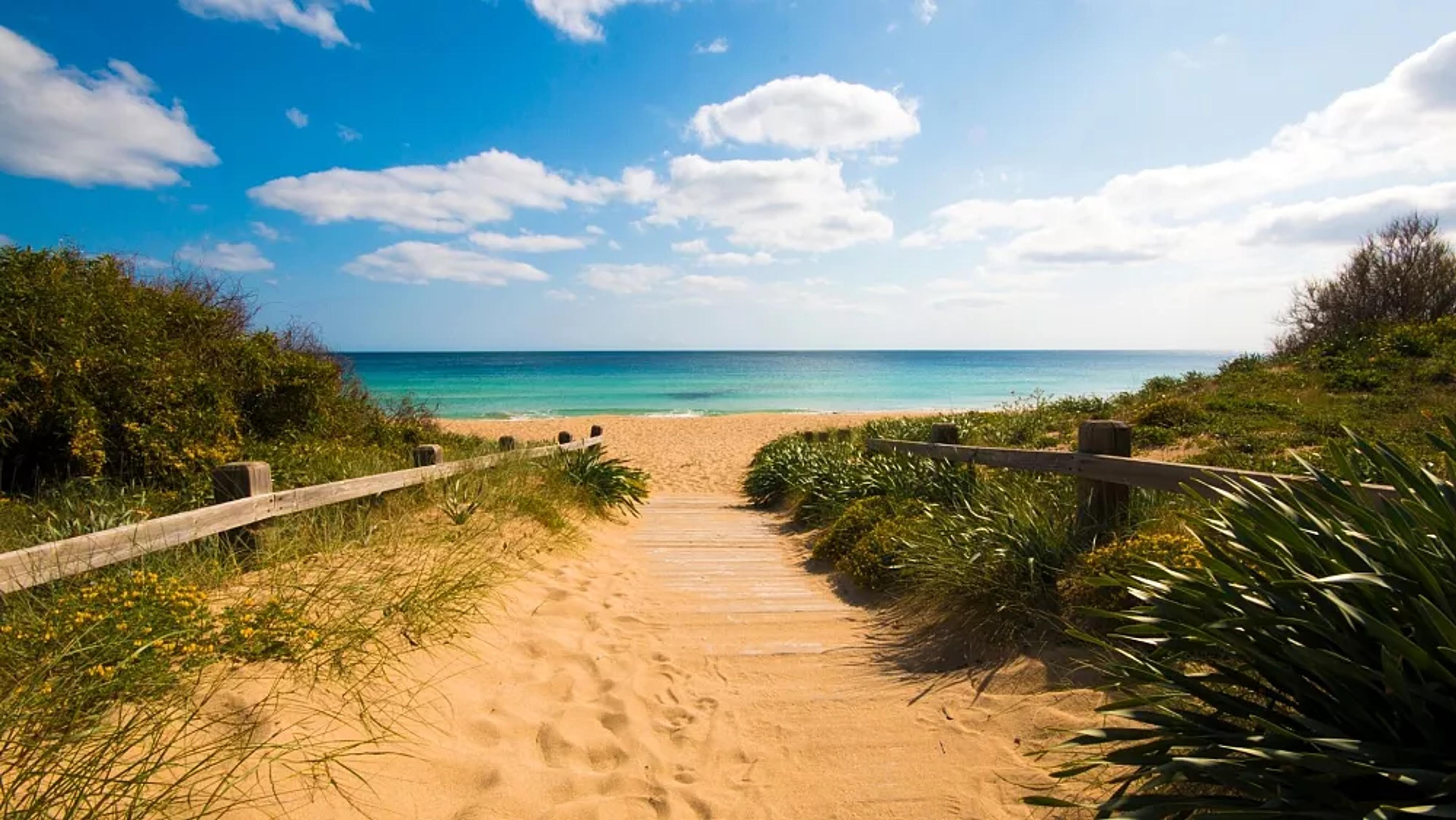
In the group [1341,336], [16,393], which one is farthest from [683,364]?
[16,393]

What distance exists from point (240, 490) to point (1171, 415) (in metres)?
11.7

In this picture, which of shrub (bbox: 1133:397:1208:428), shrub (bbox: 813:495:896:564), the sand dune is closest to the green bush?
the sand dune

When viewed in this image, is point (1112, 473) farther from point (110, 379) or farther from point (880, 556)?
point (110, 379)

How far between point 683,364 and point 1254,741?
9546 centimetres

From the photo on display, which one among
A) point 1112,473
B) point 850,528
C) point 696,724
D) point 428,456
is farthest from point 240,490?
point 1112,473

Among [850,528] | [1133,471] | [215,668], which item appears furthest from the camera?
[850,528]

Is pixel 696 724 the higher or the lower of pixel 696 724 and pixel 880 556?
the lower

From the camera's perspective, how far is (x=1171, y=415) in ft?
35.9

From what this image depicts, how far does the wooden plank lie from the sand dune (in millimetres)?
1304

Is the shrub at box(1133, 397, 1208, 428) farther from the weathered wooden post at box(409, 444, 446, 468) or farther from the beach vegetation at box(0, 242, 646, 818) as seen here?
the weathered wooden post at box(409, 444, 446, 468)

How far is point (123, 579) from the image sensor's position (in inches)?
131

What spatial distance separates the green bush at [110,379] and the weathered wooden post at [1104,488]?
302 inches

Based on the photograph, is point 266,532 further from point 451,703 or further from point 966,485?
point 966,485

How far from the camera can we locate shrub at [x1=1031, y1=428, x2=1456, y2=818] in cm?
181
